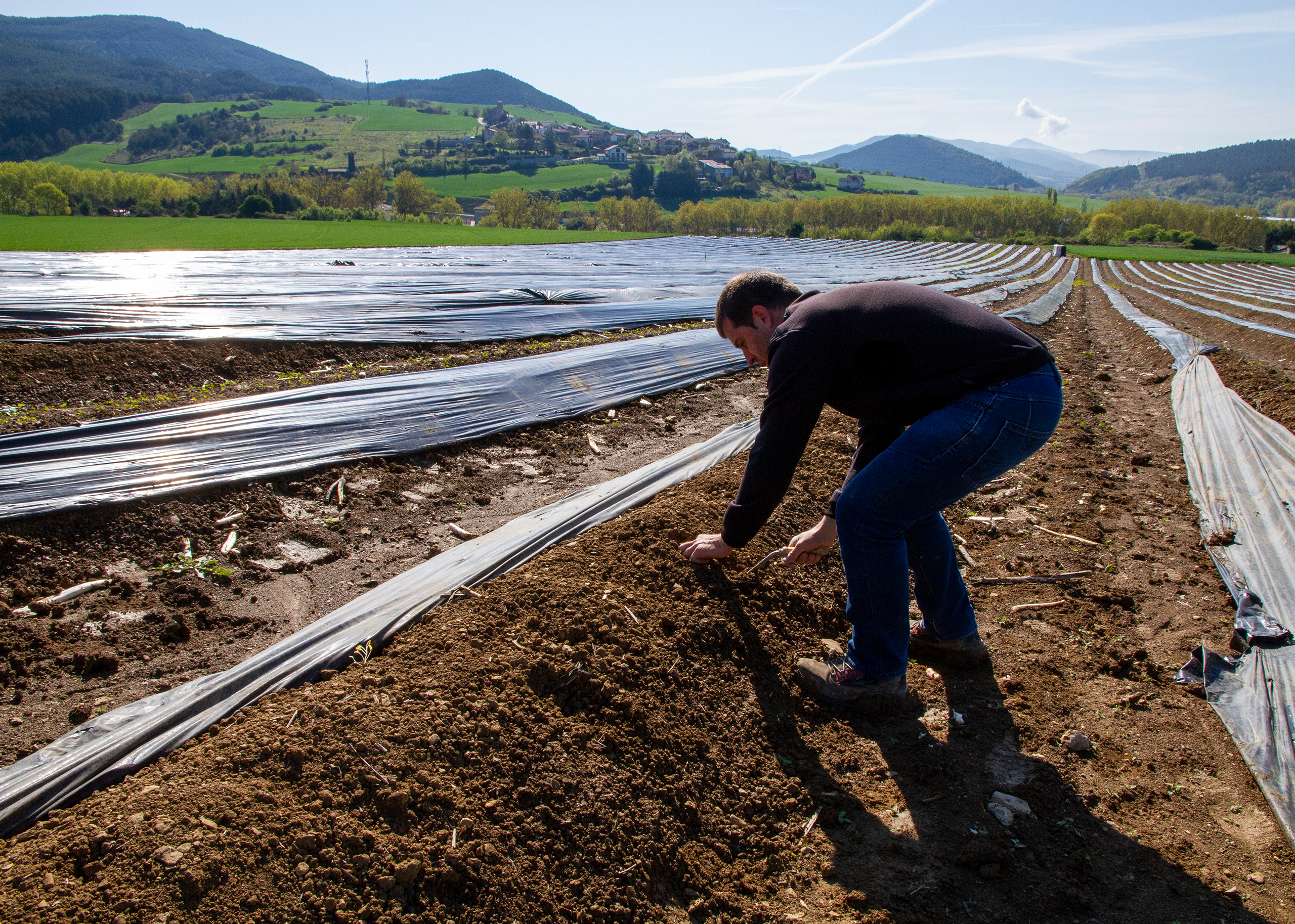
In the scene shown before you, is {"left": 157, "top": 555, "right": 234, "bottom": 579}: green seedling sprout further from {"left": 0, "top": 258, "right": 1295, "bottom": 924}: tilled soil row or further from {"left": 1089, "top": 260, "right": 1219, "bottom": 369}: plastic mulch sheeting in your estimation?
{"left": 1089, "top": 260, "right": 1219, "bottom": 369}: plastic mulch sheeting

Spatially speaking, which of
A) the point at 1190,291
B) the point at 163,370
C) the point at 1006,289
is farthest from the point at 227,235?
the point at 1190,291

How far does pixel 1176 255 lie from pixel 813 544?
53.0 m

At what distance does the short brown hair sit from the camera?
2.26 meters

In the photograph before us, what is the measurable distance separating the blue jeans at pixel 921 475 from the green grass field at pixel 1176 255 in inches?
1739

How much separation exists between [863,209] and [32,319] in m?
62.7

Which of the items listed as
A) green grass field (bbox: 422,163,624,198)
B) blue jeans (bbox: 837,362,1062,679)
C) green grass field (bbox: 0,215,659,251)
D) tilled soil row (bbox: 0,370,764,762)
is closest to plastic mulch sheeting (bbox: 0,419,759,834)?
tilled soil row (bbox: 0,370,764,762)

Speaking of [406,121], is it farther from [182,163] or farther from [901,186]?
[901,186]

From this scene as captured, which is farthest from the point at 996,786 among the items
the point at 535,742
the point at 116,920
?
the point at 116,920

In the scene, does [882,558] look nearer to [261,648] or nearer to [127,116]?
[261,648]

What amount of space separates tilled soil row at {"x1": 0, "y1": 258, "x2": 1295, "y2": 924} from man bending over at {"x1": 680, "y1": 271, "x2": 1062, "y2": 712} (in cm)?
58

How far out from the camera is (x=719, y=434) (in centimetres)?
495

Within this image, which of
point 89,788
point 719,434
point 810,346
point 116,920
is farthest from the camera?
point 719,434

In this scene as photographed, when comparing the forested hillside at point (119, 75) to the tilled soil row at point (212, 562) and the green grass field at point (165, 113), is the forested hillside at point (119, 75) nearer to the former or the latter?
the green grass field at point (165, 113)

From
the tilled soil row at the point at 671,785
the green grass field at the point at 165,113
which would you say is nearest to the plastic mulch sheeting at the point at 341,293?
the tilled soil row at the point at 671,785
